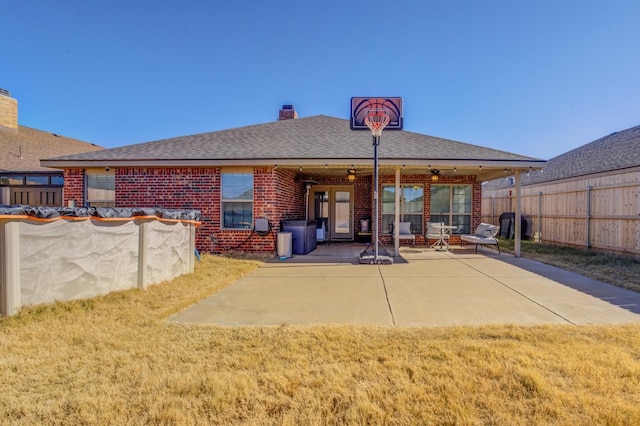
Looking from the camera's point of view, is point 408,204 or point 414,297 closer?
point 414,297

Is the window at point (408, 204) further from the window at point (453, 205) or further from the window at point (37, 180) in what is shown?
the window at point (37, 180)

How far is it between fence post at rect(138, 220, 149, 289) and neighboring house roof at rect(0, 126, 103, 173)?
9002 mm

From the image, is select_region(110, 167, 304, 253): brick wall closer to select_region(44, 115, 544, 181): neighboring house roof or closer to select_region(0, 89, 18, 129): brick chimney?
select_region(44, 115, 544, 181): neighboring house roof

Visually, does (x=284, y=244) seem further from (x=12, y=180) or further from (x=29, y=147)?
(x=29, y=147)

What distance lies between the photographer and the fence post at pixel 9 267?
399cm

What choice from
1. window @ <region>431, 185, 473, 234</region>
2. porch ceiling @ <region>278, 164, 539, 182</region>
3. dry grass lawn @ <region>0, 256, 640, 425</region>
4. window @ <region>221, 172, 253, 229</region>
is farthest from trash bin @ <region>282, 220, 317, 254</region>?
dry grass lawn @ <region>0, 256, 640, 425</region>

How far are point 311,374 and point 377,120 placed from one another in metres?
7.29

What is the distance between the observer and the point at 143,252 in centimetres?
574

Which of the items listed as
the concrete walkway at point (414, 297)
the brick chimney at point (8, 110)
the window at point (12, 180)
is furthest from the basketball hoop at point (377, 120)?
the brick chimney at point (8, 110)

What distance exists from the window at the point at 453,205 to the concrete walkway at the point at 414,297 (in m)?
4.55

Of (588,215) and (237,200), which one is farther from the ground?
(237,200)

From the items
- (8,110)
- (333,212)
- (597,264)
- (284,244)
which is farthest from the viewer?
(8,110)

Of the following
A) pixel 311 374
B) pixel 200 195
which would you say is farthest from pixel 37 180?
pixel 311 374

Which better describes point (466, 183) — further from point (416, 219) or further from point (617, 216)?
point (617, 216)
